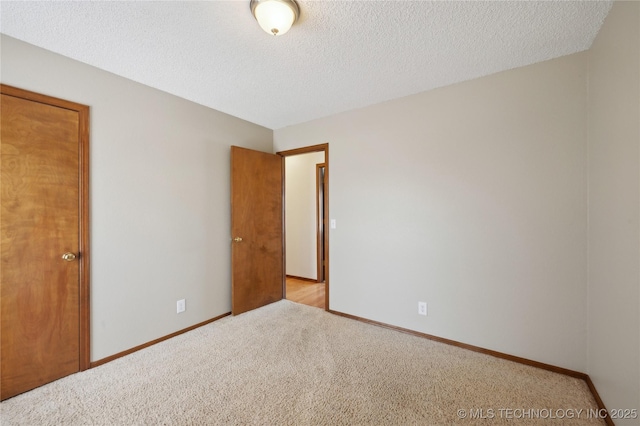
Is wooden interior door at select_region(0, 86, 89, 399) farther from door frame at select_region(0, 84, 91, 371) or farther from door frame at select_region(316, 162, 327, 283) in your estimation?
door frame at select_region(316, 162, 327, 283)

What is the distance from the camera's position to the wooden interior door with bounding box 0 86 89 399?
5.59 ft

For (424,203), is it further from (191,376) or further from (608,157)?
(191,376)

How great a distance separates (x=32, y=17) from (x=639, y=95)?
129 inches

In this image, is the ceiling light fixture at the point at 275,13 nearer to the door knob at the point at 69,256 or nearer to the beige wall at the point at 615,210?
the beige wall at the point at 615,210

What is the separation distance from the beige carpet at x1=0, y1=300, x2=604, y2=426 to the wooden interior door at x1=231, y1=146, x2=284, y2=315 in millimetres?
826

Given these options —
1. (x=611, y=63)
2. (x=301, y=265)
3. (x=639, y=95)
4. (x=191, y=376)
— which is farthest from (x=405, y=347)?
(x=301, y=265)

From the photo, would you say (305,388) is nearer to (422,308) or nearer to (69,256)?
(422,308)

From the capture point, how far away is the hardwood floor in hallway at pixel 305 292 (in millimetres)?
3646

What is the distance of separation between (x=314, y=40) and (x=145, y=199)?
6.54 ft

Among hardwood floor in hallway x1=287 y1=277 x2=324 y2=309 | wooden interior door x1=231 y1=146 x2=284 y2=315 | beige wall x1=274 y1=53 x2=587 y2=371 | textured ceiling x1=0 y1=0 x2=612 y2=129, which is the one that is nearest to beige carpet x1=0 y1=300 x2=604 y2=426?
beige wall x1=274 y1=53 x2=587 y2=371

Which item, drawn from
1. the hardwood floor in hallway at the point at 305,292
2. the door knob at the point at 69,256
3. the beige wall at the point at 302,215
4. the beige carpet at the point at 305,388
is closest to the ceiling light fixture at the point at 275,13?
the door knob at the point at 69,256

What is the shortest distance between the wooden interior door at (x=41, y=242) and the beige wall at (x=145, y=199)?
107 mm

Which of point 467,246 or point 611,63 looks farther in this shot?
point 467,246

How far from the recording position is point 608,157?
A: 5.08 ft
